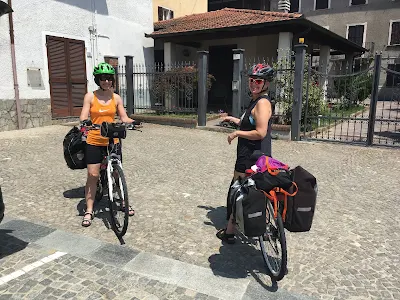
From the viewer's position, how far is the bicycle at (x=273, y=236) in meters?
2.59

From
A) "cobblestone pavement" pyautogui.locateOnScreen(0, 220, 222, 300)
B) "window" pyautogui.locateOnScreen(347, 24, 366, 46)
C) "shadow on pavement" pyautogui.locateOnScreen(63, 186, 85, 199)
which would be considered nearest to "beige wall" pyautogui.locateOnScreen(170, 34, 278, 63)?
"shadow on pavement" pyautogui.locateOnScreen(63, 186, 85, 199)

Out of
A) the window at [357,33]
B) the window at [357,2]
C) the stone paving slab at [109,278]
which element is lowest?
the stone paving slab at [109,278]

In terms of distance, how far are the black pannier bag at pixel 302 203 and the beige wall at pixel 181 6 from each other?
16.6 m

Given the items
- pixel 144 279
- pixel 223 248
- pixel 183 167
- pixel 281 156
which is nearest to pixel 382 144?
pixel 281 156

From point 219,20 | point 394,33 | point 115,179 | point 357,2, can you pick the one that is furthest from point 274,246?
point 357,2

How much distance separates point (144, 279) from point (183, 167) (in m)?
3.59

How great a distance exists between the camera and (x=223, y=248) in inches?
129

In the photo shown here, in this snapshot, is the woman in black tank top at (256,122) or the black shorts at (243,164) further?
the black shorts at (243,164)

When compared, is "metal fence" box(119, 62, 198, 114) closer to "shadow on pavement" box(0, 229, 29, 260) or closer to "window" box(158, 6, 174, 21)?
"window" box(158, 6, 174, 21)

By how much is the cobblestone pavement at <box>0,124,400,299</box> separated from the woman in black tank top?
2.99 ft

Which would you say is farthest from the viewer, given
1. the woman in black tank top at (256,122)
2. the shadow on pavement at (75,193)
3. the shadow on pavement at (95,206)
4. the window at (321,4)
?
the window at (321,4)

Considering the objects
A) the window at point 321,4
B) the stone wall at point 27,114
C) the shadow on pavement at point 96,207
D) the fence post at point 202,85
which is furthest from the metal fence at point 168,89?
the window at point 321,4

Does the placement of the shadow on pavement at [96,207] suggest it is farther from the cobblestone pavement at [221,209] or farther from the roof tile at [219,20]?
the roof tile at [219,20]

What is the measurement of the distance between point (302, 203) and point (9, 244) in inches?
105
